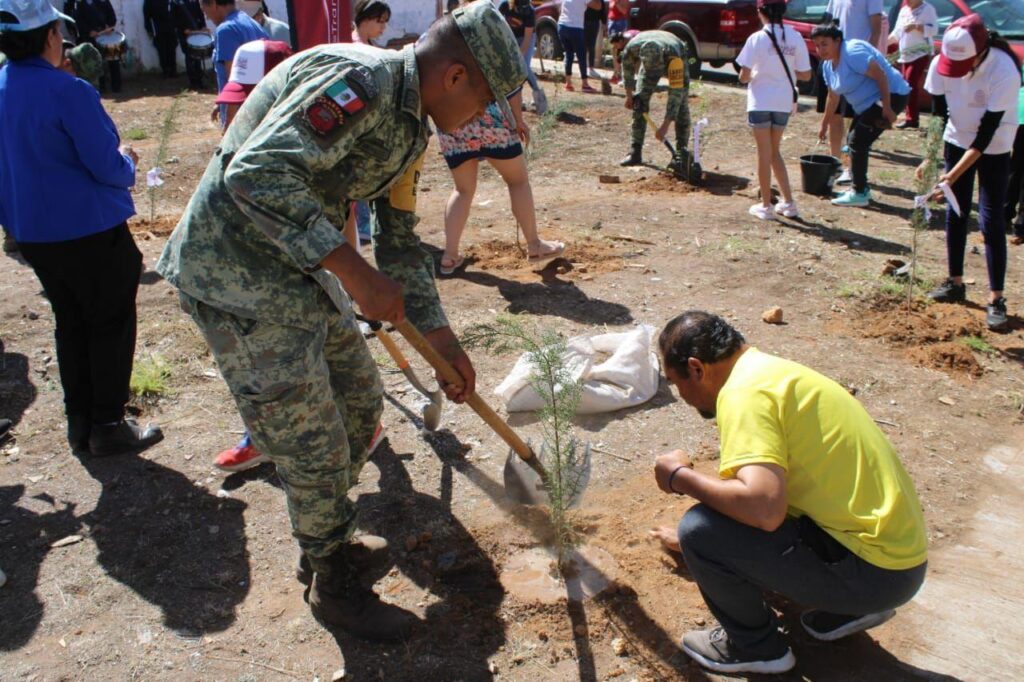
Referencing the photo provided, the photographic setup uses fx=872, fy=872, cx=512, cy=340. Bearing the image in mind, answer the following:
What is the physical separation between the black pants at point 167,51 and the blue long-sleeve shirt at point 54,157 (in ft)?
42.2

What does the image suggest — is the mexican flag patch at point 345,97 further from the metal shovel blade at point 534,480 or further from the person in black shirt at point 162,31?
the person in black shirt at point 162,31

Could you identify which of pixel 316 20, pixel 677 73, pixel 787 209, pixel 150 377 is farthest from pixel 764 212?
pixel 150 377

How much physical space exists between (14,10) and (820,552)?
11.4ft

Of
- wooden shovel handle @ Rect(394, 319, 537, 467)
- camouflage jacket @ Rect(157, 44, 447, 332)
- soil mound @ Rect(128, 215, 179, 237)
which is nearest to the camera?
camouflage jacket @ Rect(157, 44, 447, 332)

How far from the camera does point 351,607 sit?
2840 mm

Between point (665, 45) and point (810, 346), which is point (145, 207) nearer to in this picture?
point (665, 45)

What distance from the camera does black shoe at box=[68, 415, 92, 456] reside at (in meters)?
4.08

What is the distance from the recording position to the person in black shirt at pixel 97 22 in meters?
13.8

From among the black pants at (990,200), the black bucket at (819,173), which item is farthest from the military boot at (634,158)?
the black pants at (990,200)

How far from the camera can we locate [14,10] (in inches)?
132

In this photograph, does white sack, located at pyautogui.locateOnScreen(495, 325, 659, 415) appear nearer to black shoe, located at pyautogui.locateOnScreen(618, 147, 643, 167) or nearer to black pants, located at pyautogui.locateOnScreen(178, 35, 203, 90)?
black shoe, located at pyautogui.locateOnScreen(618, 147, 643, 167)

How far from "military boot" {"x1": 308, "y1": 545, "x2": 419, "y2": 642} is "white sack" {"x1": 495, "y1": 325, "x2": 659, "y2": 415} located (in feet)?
5.01

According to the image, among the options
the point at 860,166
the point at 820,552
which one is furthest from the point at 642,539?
the point at 860,166

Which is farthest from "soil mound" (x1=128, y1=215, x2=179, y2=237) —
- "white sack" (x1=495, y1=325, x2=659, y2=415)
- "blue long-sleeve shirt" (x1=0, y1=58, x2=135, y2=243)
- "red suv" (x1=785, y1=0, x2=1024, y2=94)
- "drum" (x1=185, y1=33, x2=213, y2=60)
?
"drum" (x1=185, y1=33, x2=213, y2=60)
